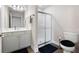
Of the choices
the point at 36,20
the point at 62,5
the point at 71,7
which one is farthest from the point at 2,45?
the point at 71,7

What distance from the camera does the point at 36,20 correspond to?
1280mm

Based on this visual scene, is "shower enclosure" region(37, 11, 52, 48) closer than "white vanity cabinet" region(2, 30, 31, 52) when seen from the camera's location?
No

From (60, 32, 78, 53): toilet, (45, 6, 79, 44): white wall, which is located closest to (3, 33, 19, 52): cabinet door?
(45, 6, 79, 44): white wall

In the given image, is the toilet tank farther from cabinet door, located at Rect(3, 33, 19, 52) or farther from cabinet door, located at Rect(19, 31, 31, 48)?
cabinet door, located at Rect(3, 33, 19, 52)

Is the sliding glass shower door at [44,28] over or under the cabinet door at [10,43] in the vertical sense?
over

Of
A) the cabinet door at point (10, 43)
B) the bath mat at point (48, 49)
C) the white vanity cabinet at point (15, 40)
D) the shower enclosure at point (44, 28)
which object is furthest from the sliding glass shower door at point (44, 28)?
the cabinet door at point (10, 43)

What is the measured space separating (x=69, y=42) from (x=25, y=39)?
84cm

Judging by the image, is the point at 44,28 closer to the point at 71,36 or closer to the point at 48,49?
the point at 48,49

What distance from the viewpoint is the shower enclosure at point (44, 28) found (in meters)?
1.28

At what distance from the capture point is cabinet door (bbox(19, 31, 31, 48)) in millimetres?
1262

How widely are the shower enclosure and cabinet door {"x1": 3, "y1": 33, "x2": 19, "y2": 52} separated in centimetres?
43

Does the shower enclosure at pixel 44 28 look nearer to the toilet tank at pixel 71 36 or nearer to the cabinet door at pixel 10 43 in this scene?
the toilet tank at pixel 71 36
